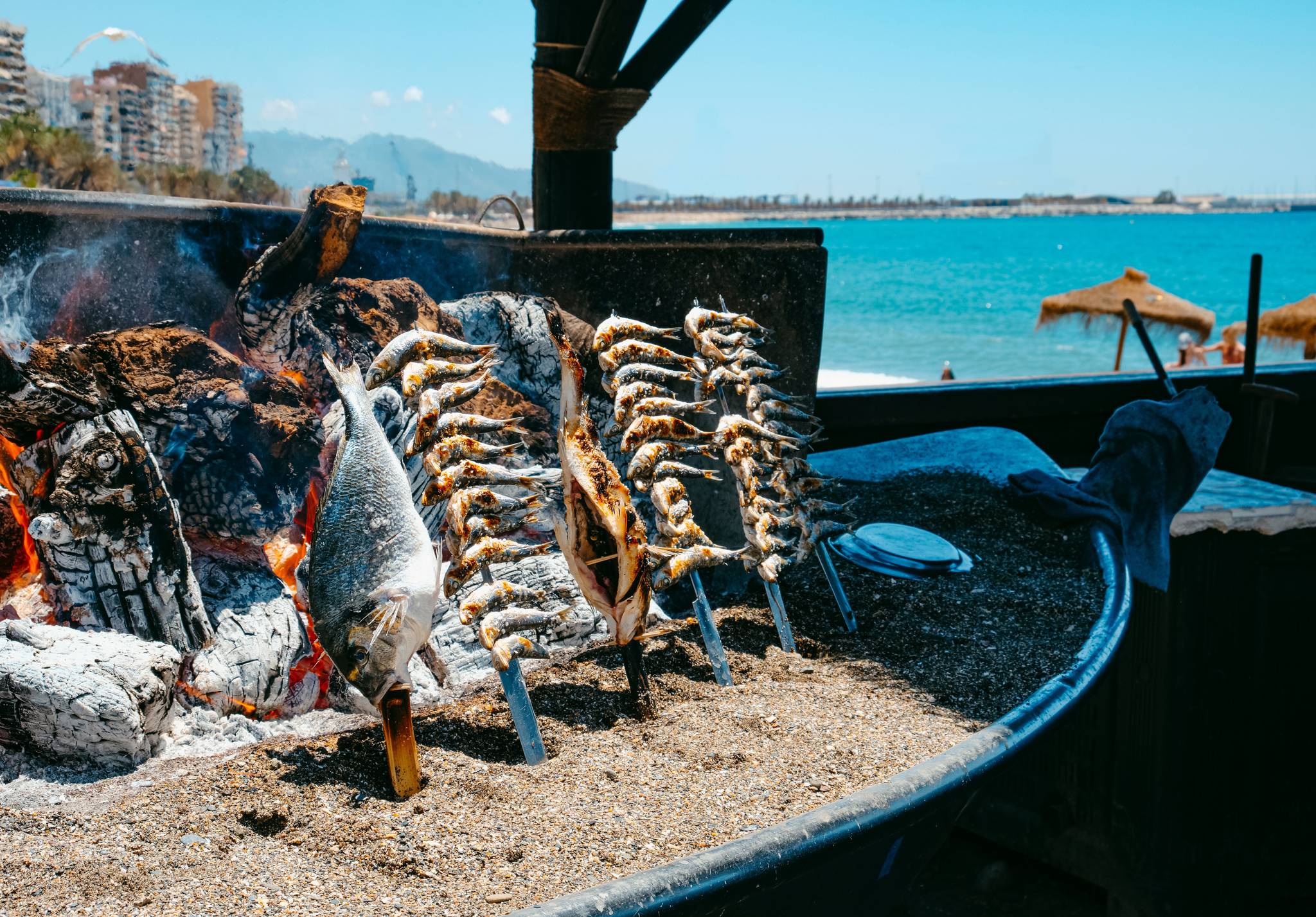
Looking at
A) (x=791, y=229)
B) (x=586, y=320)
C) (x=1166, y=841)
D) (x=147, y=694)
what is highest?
(x=791, y=229)

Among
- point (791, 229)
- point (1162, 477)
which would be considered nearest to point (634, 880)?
point (791, 229)

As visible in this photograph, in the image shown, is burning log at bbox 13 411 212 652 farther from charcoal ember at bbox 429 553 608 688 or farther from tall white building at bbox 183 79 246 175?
tall white building at bbox 183 79 246 175

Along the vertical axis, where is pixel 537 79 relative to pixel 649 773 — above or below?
above

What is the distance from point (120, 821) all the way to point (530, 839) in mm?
844

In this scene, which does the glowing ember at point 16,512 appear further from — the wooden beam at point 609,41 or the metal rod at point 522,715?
the wooden beam at point 609,41

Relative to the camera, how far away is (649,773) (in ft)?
8.34

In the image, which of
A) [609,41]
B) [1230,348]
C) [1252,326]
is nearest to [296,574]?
Result: [609,41]

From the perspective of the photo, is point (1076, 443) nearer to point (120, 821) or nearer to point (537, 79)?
point (537, 79)

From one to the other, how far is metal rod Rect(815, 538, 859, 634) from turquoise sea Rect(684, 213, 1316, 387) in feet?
11.6

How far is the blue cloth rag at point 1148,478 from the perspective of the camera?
4402mm

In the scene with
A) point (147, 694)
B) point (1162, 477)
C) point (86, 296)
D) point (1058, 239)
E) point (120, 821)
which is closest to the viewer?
point (120, 821)

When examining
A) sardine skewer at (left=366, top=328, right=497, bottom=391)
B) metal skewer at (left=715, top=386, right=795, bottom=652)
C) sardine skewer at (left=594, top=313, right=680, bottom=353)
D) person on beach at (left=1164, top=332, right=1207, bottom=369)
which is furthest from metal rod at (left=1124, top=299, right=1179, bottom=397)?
person on beach at (left=1164, top=332, right=1207, bottom=369)

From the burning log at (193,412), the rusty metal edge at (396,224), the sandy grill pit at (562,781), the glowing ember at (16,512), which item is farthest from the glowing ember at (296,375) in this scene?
the sandy grill pit at (562,781)

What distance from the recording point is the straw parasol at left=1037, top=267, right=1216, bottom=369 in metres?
13.6
